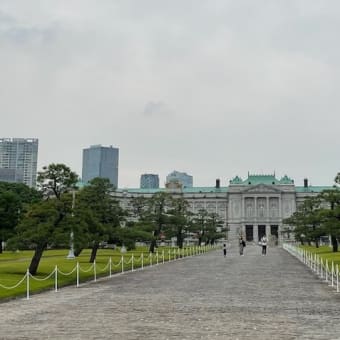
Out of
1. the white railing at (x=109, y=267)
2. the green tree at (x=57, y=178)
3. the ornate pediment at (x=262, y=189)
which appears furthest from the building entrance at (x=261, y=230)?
the green tree at (x=57, y=178)

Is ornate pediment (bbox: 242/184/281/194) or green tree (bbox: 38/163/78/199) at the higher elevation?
ornate pediment (bbox: 242/184/281/194)

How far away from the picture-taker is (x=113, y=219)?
169 feet

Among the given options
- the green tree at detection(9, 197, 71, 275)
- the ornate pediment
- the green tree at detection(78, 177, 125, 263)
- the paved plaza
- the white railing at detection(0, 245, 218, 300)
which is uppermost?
the ornate pediment

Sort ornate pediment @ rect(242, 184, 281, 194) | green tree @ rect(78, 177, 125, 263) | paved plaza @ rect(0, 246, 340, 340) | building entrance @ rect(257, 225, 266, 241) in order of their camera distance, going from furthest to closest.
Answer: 1. building entrance @ rect(257, 225, 266, 241)
2. ornate pediment @ rect(242, 184, 281, 194)
3. green tree @ rect(78, 177, 125, 263)
4. paved plaza @ rect(0, 246, 340, 340)

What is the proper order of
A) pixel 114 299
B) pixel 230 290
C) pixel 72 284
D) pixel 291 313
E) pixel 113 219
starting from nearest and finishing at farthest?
pixel 291 313 → pixel 114 299 → pixel 230 290 → pixel 72 284 → pixel 113 219

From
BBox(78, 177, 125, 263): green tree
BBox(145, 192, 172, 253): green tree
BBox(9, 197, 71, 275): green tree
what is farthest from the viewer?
BBox(145, 192, 172, 253): green tree

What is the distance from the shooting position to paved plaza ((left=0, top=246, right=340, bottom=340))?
14258 millimetres

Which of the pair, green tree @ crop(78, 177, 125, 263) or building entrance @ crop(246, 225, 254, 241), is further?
building entrance @ crop(246, 225, 254, 241)

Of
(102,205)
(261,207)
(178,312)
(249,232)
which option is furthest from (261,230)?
(178,312)

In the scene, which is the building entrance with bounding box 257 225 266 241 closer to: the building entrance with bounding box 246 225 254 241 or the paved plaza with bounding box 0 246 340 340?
the building entrance with bounding box 246 225 254 241

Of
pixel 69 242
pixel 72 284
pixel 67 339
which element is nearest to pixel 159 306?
pixel 67 339

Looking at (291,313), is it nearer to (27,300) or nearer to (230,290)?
(230,290)

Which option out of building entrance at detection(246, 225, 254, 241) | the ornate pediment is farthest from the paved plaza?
building entrance at detection(246, 225, 254, 241)

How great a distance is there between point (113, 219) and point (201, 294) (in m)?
28.5
